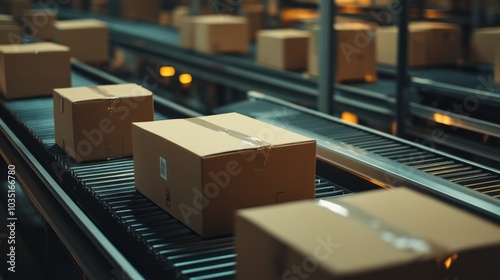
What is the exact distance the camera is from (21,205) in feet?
17.3

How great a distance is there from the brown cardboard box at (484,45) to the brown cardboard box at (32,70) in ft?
13.6

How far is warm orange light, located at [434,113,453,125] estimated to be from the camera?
20.9 feet

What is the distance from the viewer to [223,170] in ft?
8.92

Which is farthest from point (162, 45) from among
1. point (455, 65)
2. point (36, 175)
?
point (36, 175)

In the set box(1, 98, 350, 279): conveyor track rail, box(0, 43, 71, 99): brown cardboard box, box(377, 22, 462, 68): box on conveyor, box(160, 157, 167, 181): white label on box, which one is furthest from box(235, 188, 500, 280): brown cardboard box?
box(377, 22, 462, 68): box on conveyor

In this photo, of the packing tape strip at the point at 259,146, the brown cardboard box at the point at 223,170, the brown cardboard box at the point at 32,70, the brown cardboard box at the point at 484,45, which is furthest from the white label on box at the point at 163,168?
the brown cardboard box at the point at 484,45

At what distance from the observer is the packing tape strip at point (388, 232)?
1899mm

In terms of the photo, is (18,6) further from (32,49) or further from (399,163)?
(399,163)

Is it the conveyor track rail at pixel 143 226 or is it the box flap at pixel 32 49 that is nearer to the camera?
the conveyor track rail at pixel 143 226

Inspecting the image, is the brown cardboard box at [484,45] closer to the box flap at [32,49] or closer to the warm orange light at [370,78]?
the warm orange light at [370,78]

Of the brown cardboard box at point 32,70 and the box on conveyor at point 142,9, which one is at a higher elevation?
the box on conveyor at point 142,9

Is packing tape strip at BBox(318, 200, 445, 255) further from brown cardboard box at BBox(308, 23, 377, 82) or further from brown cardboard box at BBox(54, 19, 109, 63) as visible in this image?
brown cardboard box at BBox(54, 19, 109, 63)

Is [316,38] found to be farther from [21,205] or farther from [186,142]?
[186,142]

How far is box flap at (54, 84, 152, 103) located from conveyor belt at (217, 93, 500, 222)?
1.12 m
